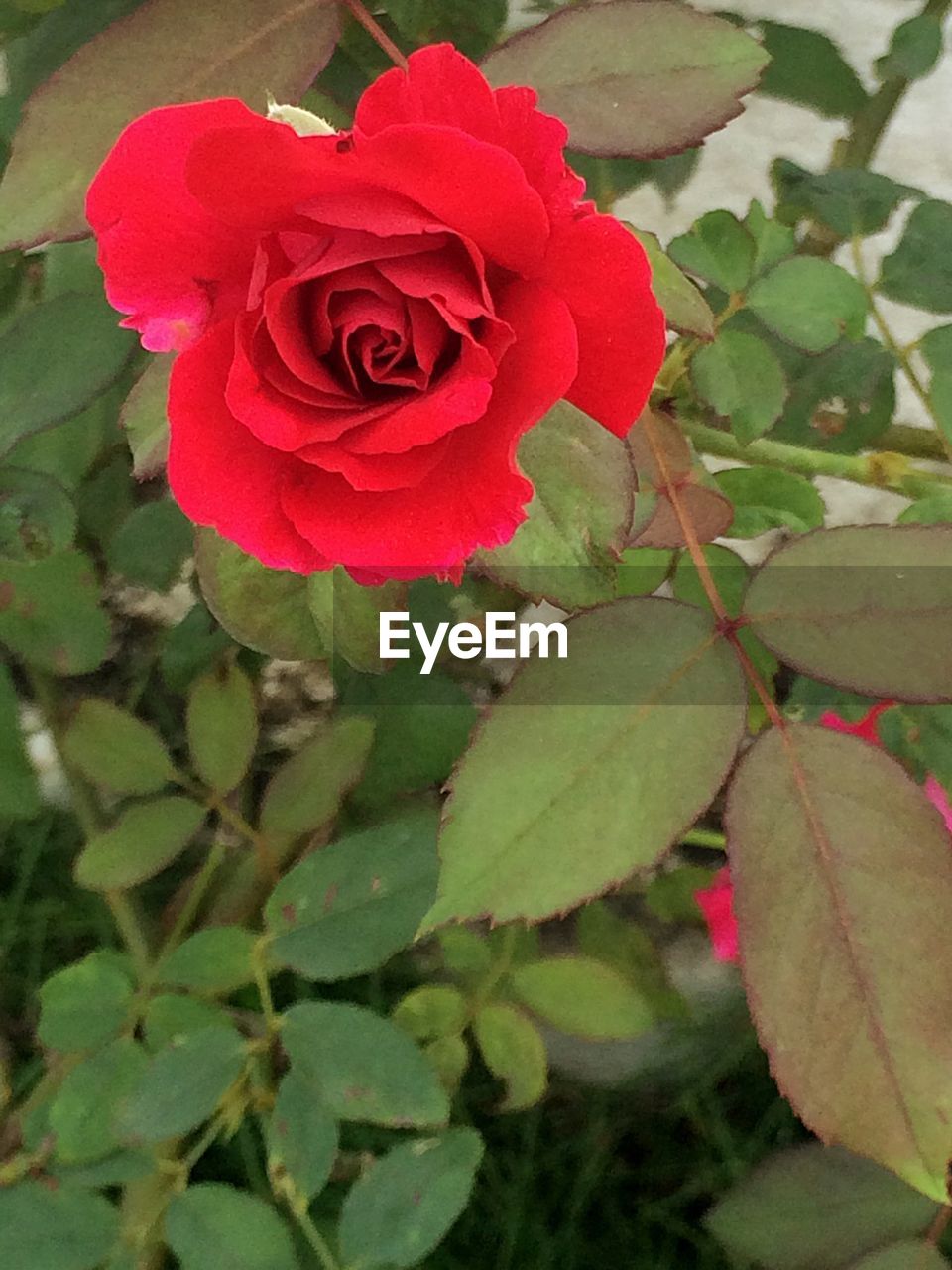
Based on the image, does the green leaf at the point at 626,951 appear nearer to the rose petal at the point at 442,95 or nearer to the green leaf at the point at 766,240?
the green leaf at the point at 766,240

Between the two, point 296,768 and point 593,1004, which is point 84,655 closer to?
point 296,768

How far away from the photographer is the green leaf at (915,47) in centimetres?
56

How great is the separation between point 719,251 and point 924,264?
4.5 inches

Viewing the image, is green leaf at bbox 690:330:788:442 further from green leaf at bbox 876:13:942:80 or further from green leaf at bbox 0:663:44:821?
green leaf at bbox 0:663:44:821

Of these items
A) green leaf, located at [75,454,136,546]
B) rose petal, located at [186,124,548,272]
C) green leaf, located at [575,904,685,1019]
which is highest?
rose petal, located at [186,124,548,272]

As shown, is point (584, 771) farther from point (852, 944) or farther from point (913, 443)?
point (913, 443)

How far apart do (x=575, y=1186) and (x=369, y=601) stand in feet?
1.81

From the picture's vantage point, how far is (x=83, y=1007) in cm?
48

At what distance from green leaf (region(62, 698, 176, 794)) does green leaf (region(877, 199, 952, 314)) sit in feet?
1.31

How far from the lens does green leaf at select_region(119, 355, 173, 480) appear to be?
0.34 metres

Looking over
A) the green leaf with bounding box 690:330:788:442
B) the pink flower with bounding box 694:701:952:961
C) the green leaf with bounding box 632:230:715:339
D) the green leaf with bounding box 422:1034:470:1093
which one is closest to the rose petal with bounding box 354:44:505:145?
the green leaf with bounding box 632:230:715:339

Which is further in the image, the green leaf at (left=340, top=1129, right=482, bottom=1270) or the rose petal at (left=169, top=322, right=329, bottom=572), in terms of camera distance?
the green leaf at (left=340, top=1129, right=482, bottom=1270)

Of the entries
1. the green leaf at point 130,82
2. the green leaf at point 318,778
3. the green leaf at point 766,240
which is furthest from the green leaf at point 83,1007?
the green leaf at point 766,240

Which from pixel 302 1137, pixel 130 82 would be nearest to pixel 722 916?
pixel 302 1137
